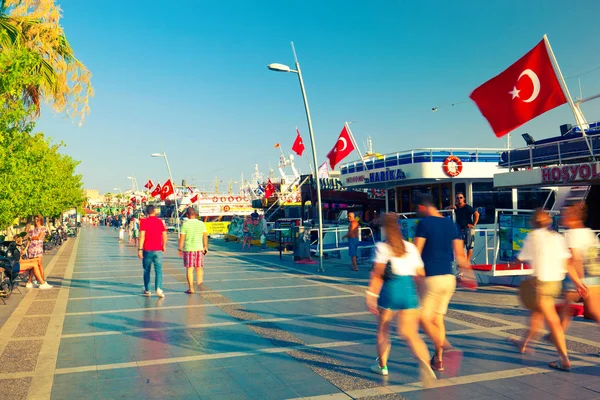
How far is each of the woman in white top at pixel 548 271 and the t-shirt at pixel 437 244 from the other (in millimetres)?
927

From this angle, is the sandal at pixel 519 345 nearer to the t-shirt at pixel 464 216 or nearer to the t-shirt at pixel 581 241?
the t-shirt at pixel 581 241

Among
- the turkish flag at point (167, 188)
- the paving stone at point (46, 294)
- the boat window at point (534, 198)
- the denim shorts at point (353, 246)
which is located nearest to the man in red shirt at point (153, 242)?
the paving stone at point (46, 294)

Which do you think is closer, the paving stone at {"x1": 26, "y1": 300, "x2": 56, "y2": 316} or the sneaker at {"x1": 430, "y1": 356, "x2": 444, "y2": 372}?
the sneaker at {"x1": 430, "y1": 356, "x2": 444, "y2": 372}

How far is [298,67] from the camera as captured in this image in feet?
51.0

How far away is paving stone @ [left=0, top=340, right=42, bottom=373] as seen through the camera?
5898 mm

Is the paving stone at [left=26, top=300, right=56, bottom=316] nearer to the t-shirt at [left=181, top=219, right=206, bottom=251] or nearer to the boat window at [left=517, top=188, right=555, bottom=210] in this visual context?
the t-shirt at [left=181, top=219, right=206, bottom=251]

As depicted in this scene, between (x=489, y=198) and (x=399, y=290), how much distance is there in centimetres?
1515

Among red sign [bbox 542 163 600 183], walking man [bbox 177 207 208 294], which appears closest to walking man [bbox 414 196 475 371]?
walking man [bbox 177 207 208 294]

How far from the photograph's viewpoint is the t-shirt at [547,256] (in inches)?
219

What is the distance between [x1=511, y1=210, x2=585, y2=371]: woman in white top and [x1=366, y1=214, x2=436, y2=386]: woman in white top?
4.62 feet

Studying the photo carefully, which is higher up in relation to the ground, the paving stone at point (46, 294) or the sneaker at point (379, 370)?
the paving stone at point (46, 294)

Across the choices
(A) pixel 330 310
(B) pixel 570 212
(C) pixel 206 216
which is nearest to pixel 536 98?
(B) pixel 570 212

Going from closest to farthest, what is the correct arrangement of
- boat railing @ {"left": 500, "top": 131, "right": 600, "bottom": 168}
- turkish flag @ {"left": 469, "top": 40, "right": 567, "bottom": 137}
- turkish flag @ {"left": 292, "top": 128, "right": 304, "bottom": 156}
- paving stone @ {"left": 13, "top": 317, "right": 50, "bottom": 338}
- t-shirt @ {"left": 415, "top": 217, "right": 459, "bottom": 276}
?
t-shirt @ {"left": 415, "top": 217, "right": 459, "bottom": 276} < paving stone @ {"left": 13, "top": 317, "right": 50, "bottom": 338} < turkish flag @ {"left": 469, "top": 40, "right": 567, "bottom": 137} < boat railing @ {"left": 500, "top": 131, "right": 600, "bottom": 168} < turkish flag @ {"left": 292, "top": 128, "right": 304, "bottom": 156}

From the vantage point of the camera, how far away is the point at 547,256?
559 cm
